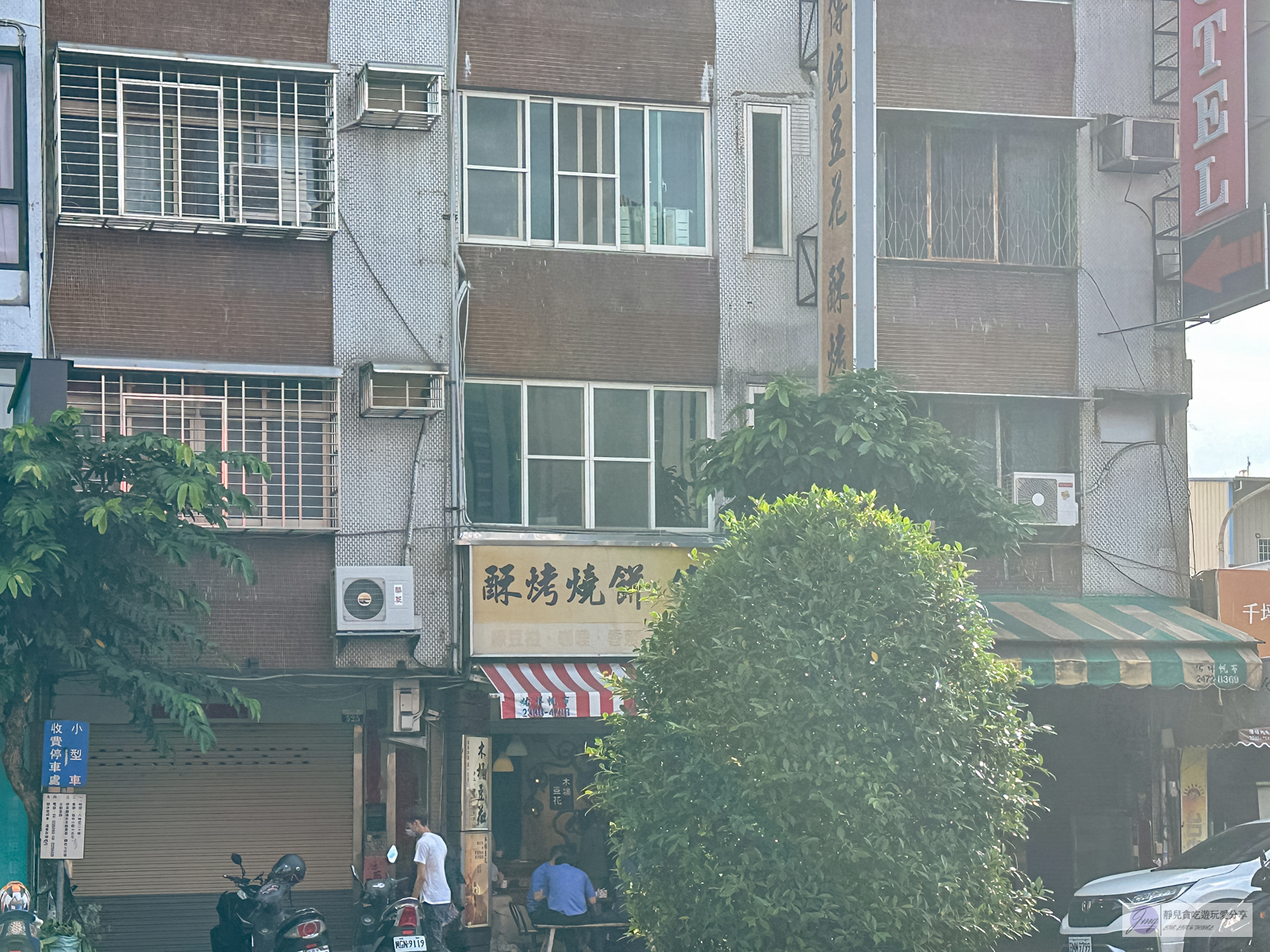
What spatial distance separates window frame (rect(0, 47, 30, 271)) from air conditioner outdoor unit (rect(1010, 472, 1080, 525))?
34.7ft

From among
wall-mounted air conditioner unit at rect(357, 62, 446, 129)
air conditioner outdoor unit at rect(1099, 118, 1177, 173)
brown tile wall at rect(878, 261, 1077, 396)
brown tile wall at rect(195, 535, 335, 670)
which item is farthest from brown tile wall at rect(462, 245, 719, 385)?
air conditioner outdoor unit at rect(1099, 118, 1177, 173)

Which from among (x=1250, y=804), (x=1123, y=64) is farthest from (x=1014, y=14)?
(x=1250, y=804)

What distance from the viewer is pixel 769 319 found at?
1781cm

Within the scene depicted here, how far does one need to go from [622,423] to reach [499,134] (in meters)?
3.34

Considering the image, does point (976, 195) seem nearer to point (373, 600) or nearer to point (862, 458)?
point (862, 458)

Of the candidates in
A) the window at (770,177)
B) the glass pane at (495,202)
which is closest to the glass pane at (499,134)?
the glass pane at (495,202)

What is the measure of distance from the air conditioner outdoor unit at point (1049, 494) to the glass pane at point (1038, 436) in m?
0.26

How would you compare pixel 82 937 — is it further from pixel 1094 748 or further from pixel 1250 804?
pixel 1250 804

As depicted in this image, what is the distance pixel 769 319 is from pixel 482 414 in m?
3.32

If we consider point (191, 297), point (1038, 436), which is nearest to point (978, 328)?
point (1038, 436)

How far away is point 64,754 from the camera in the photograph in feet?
45.6

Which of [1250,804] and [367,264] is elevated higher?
[367,264]

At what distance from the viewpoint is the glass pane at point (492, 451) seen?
1698 cm

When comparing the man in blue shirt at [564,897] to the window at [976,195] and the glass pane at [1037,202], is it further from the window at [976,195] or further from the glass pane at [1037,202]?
the glass pane at [1037,202]
